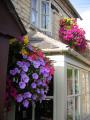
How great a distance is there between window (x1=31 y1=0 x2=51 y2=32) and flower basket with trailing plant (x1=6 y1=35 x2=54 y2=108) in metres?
4.24

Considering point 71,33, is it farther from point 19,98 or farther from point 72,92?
point 19,98

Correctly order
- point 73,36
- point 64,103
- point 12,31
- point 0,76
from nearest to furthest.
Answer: point 0,76
point 12,31
point 64,103
point 73,36

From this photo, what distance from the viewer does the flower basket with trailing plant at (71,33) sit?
1148cm

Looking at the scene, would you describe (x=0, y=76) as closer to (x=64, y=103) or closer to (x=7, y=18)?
(x=7, y=18)

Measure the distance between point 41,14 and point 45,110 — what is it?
177 inches

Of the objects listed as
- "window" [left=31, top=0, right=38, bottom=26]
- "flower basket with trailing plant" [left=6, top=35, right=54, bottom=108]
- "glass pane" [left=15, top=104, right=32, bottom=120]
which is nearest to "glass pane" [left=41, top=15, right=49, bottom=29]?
"window" [left=31, top=0, right=38, bottom=26]

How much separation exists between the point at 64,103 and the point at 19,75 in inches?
87.8

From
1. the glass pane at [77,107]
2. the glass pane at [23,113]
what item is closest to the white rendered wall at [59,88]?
the glass pane at [23,113]

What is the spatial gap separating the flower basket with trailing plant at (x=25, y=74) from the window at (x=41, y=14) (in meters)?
4.24

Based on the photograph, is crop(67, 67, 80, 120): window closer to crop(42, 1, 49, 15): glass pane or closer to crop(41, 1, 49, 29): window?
crop(41, 1, 49, 29): window

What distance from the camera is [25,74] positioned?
4828 mm

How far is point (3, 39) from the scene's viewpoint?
128 inches

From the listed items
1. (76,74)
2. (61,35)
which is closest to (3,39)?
(76,74)

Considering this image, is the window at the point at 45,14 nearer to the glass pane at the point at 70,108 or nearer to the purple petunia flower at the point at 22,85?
the glass pane at the point at 70,108
